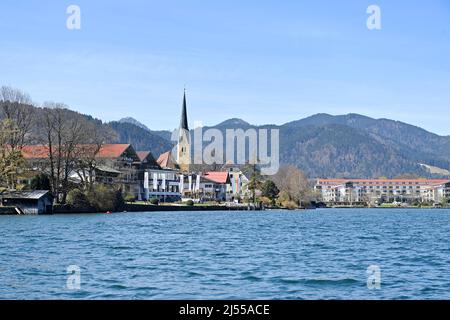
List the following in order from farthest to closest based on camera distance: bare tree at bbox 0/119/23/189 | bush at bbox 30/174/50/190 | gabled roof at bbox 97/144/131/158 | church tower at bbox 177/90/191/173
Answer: church tower at bbox 177/90/191/173
gabled roof at bbox 97/144/131/158
bush at bbox 30/174/50/190
bare tree at bbox 0/119/23/189

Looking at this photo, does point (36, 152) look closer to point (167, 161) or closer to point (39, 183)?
point (39, 183)

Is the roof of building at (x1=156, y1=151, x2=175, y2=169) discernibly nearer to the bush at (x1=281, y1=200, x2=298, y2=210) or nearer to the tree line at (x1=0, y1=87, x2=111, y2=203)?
the bush at (x1=281, y1=200, x2=298, y2=210)

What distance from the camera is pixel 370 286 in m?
17.0

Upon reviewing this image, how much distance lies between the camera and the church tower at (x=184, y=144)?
5728 inches

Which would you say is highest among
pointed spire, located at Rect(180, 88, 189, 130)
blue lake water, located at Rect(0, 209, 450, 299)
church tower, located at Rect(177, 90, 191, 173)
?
pointed spire, located at Rect(180, 88, 189, 130)

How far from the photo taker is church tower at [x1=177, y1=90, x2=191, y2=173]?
145500 mm

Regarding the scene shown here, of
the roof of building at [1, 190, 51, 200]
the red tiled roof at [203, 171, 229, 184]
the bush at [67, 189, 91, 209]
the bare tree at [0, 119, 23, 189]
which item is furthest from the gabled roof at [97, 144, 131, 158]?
the red tiled roof at [203, 171, 229, 184]

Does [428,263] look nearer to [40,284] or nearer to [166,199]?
[40,284]

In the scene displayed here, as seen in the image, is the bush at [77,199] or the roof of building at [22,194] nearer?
the roof of building at [22,194]

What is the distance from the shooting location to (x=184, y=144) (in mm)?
151000

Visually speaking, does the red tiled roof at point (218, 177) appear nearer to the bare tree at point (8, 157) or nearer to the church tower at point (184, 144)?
the church tower at point (184, 144)

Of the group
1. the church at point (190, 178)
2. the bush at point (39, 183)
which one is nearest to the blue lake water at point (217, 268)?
the bush at point (39, 183)

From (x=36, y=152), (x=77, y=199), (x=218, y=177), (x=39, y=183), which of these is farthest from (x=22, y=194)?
(x=218, y=177)
